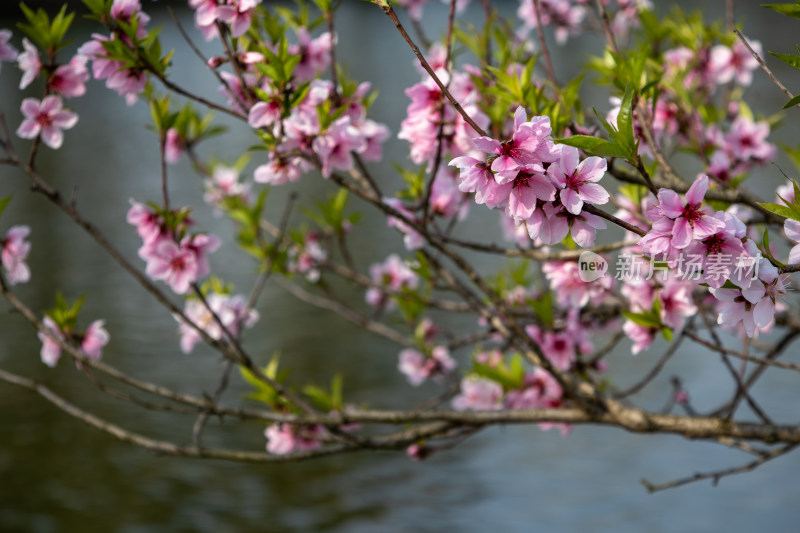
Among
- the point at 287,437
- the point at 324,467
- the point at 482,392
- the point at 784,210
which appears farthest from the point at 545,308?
the point at 324,467

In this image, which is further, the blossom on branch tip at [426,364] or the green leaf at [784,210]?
the blossom on branch tip at [426,364]

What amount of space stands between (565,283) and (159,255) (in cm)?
67

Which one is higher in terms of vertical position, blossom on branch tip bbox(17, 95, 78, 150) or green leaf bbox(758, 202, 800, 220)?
blossom on branch tip bbox(17, 95, 78, 150)

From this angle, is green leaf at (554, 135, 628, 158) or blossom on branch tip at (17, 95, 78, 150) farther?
blossom on branch tip at (17, 95, 78, 150)

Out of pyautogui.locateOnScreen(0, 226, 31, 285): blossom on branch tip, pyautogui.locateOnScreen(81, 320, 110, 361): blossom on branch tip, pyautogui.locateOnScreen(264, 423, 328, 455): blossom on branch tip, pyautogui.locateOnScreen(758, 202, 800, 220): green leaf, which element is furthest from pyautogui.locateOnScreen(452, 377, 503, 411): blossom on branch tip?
pyautogui.locateOnScreen(758, 202, 800, 220): green leaf

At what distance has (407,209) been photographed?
1.55 metres

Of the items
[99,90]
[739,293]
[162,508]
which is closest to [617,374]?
[162,508]

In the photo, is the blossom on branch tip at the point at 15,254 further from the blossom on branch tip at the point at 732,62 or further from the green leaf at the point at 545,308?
the blossom on branch tip at the point at 732,62

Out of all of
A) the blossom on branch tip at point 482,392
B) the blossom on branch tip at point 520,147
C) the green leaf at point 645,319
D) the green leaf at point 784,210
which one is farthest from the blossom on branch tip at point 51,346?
the green leaf at point 784,210

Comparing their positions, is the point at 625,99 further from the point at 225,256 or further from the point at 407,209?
the point at 225,256

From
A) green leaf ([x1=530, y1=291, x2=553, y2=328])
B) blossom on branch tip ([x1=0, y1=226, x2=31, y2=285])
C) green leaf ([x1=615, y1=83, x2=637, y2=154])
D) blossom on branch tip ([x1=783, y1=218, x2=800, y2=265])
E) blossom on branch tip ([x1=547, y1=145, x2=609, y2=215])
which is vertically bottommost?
blossom on branch tip ([x1=783, y1=218, x2=800, y2=265])

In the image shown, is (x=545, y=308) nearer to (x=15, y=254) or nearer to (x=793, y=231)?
(x=793, y=231)

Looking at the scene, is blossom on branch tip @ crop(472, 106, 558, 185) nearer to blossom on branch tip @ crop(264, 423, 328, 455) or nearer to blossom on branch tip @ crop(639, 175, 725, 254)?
blossom on branch tip @ crop(639, 175, 725, 254)

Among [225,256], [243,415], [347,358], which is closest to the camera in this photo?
[243,415]
